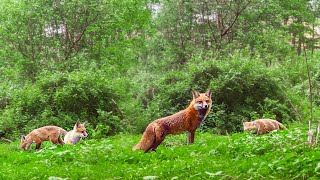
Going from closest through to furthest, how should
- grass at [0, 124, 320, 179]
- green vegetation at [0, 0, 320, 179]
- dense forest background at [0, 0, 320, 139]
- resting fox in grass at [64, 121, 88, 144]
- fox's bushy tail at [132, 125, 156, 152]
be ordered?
grass at [0, 124, 320, 179], green vegetation at [0, 0, 320, 179], fox's bushy tail at [132, 125, 156, 152], resting fox in grass at [64, 121, 88, 144], dense forest background at [0, 0, 320, 139]

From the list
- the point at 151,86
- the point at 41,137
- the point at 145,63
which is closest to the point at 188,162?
the point at 41,137

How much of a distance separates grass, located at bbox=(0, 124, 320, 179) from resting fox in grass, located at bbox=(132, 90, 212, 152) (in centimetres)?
69

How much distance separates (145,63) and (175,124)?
29.7m

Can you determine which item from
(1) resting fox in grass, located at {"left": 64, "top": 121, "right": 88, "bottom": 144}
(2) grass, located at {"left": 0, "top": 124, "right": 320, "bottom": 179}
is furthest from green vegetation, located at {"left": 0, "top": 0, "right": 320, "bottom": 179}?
(1) resting fox in grass, located at {"left": 64, "top": 121, "right": 88, "bottom": 144}

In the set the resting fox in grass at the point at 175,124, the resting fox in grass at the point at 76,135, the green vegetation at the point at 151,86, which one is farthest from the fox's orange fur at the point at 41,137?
the resting fox in grass at the point at 175,124

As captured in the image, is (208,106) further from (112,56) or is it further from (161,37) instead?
(161,37)

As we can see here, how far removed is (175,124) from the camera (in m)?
10.5

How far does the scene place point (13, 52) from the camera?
27875 millimetres

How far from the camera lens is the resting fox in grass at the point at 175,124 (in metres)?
10.1

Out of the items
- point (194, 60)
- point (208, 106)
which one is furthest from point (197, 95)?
point (194, 60)

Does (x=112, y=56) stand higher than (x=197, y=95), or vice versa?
(x=112, y=56)

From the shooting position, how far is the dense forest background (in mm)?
19172

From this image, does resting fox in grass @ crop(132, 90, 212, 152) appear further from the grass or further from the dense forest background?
the dense forest background

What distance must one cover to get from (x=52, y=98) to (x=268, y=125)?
1185 cm
